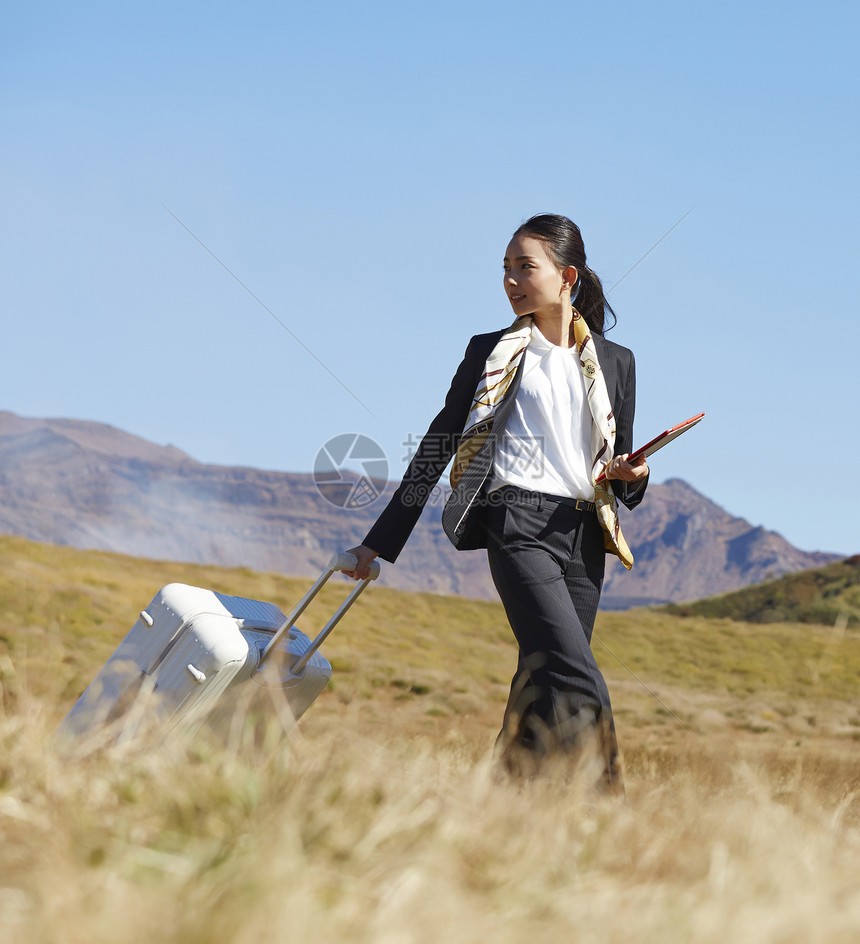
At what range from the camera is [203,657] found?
285 cm

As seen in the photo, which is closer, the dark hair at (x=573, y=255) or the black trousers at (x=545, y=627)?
the black trousers at (x=545, y=627)

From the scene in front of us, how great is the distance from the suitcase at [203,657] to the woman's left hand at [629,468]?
0.83 metres

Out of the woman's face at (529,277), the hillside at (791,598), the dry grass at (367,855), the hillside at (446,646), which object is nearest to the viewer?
the dry grass at (367,855)

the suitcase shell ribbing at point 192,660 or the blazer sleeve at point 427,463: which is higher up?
the blazer sleeve at point 427,463

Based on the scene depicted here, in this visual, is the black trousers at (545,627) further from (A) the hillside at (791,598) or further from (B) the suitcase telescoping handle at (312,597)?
(A) the hillside at (791,598)

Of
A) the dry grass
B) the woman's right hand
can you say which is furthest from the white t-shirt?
the dry grass

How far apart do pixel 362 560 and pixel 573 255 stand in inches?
49.2

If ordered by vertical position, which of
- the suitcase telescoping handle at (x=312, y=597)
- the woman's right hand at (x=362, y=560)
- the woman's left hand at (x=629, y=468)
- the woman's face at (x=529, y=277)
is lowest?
the suitcase telescoping handle at (x=312, y=597)

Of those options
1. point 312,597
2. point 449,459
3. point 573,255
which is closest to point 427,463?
point 449,459

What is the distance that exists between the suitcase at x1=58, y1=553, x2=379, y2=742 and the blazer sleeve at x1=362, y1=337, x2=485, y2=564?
0.10 m

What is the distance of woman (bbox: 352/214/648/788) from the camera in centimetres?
276

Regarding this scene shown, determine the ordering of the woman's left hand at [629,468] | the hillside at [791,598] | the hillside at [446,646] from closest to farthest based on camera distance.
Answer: the woman's left hand at [629,468] → the hillside at [446,646] → the hillside at [791,598]

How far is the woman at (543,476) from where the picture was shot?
9.06 feet

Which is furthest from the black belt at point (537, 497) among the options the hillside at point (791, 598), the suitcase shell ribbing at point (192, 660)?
the hillside at point (791, 598)
